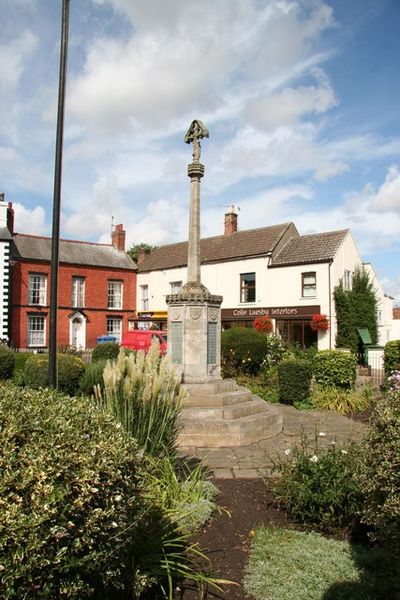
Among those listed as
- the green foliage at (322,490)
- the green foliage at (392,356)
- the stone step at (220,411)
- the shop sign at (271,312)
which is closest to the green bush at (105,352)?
the stone step at (220,411)

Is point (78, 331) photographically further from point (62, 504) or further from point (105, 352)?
point (62, 504)

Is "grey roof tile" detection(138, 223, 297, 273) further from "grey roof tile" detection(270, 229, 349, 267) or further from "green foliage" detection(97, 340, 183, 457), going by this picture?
"green foliage" detection(97, 340, 183, 457)

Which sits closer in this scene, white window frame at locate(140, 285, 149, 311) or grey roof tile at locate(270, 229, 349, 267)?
grey roof tile at locate(270, 229, 349, 267)

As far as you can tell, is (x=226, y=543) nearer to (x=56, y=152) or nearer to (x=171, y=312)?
(x=56, y=152)

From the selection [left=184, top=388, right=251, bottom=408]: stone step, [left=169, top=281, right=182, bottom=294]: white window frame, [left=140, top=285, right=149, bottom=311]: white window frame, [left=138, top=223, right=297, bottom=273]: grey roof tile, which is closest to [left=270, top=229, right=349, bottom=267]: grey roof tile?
[left=138, top=223, right=297, bottom=273]: grey roof tile

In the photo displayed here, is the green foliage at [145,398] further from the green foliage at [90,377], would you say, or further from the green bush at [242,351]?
the green bush at [242,351]

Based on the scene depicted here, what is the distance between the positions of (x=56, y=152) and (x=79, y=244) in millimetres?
28554

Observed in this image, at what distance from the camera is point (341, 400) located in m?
11.8

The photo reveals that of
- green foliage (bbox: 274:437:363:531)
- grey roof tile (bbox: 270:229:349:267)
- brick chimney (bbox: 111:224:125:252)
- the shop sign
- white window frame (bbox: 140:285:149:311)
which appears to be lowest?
green foliage (bbox: 274:437:363:531)

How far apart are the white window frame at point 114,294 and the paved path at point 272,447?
80.5 feet

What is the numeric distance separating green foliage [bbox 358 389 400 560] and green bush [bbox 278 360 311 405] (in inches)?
327

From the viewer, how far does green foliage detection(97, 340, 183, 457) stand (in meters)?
5.01

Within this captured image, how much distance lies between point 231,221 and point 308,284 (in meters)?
8.02

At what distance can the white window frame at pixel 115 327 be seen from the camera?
33781mm
